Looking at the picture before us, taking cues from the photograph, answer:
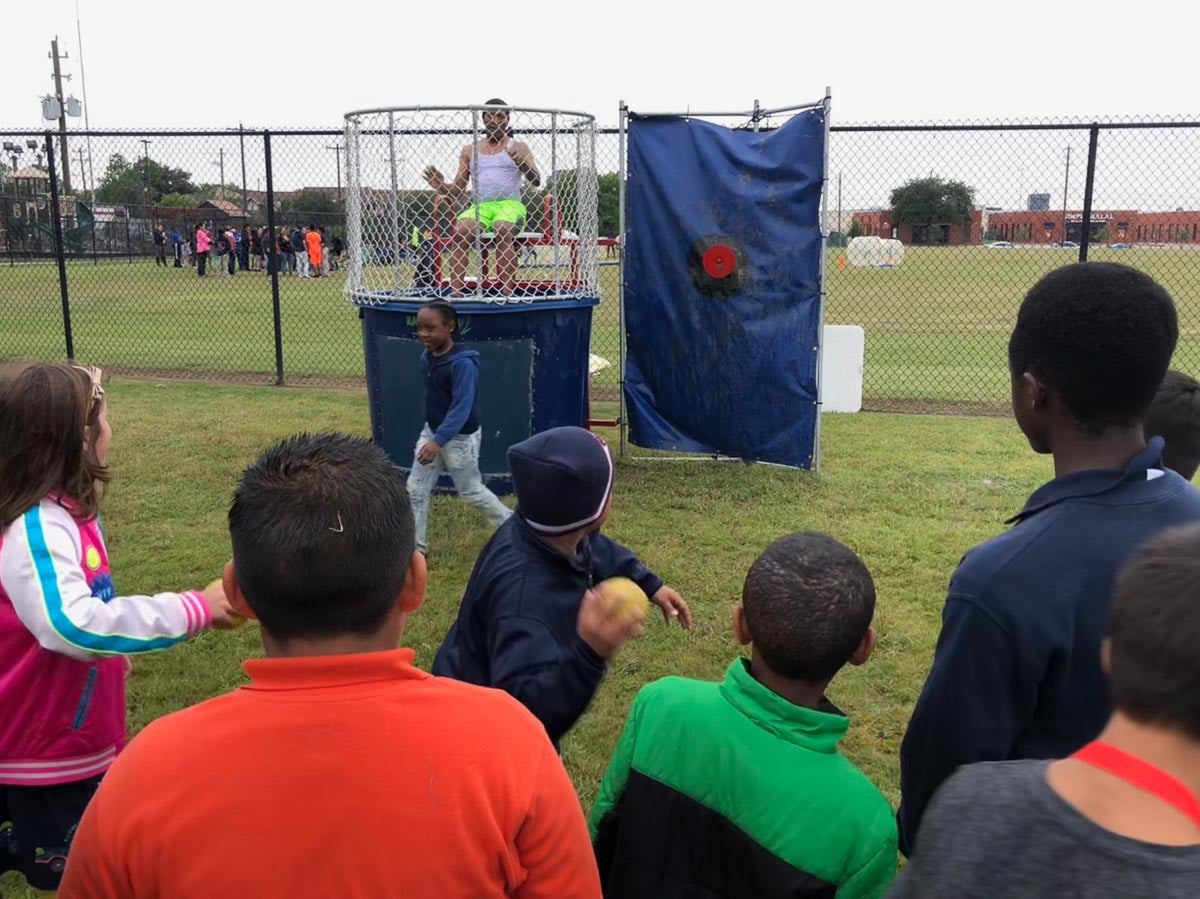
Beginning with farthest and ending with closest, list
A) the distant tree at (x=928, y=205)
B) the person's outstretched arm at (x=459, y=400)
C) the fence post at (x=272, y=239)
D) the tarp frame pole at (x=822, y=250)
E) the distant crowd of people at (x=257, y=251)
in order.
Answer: the distant crowd of people at (x=257, y=251) → the distant tree at (x=928, y=205) → the fence post at (x=272, y=239) → the tarp frame pole at (x=822, y=250) → the person's outstretched arm at (x=459, y=400)

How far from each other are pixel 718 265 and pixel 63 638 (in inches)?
240

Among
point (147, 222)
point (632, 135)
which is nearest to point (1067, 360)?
point (632, 135)

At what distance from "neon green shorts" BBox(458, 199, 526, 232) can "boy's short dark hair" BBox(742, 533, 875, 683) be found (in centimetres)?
513

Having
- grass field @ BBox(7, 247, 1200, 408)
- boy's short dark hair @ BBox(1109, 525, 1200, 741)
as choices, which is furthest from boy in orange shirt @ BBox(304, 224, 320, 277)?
boy's short dark hair @ BBox(1109, 525, 1200, 741)

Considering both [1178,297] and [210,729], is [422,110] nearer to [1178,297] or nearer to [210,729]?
[210,729]

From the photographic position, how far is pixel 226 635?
461 cm

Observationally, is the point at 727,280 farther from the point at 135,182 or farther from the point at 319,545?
the point at 135,182

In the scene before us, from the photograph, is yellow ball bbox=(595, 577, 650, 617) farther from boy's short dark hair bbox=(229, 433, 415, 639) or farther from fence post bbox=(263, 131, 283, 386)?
fence post bbox=(263, 131, 283, 386)

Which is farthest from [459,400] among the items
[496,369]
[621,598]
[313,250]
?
[313,250]

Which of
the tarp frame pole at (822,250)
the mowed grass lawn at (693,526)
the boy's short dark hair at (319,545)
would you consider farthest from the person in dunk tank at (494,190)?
the boy's short dark hair at (319,545)

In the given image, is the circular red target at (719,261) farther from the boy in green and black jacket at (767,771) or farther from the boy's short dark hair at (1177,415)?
the boy in green and black jacket at (767,771)

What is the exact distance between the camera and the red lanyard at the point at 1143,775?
3.15 feet

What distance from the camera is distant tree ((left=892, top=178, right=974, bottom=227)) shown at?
22766 mm

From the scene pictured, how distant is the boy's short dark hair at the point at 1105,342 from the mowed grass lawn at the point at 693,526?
206 cm
